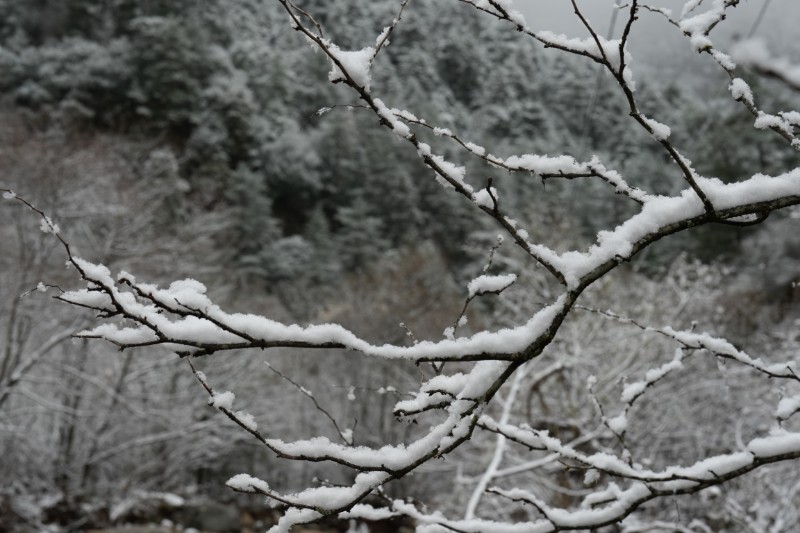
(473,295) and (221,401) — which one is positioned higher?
(473,295)

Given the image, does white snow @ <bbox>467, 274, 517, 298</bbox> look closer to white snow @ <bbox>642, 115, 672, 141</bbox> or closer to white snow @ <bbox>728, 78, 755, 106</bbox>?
white snow @ <bbox>642, 115, 672, 141</bbox>

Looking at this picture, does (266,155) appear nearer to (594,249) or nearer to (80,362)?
(80,362)

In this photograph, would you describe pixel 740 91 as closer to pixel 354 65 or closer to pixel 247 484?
pixel 354 65

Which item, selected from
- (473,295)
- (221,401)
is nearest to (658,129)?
(473,295)

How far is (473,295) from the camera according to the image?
117 centimetres

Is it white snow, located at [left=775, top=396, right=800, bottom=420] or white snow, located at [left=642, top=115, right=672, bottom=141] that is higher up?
white snow, located at [left=642, top=115, right=672, bottom=141]

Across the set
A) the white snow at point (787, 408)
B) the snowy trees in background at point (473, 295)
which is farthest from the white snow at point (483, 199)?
the white snow at point (787, 408)

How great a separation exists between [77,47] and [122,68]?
1.58 meters

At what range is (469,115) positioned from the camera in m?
25.7

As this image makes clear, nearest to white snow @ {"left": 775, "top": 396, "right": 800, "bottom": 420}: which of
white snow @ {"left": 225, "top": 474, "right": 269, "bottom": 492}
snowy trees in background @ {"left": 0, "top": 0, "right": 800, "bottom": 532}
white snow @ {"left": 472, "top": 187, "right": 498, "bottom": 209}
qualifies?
snowy trees in background @ {"left": 0, "top": 0, "right": 800, "bottom": 532}

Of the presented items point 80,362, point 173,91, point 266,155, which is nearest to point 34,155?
point 80,362

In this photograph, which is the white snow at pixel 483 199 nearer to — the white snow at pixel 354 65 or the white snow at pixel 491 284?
the white snow at pixel 491 284

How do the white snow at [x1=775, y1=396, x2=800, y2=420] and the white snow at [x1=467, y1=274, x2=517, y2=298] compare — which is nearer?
the white snow at [x1=467, y1=274, x2=517, y2=298]

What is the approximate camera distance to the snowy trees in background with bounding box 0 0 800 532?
3.29 feet
